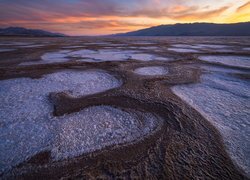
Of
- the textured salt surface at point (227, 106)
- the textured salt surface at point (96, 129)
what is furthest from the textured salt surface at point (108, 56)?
the textured salt surface at point (96, 129)

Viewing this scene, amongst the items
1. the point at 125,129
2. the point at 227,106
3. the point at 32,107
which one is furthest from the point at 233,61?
the point at 32,107

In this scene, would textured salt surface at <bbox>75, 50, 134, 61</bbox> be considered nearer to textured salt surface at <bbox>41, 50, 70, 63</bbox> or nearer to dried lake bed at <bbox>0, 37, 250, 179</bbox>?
textured salt surface at <bbox>41, 50, 70, 63</bbox>

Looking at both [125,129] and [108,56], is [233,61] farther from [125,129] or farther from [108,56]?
[125,129]

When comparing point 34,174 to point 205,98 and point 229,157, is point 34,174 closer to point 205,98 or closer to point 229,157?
point 229,157

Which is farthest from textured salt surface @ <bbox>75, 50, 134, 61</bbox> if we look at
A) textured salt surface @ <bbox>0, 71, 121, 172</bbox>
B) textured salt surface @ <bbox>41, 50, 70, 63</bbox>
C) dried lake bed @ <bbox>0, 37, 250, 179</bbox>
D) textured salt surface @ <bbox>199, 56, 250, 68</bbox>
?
textured salt surface @ <bbox>199, 56, 250, 68</bbox>

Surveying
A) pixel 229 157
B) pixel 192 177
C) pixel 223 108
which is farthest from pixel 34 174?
pixel 223 108
